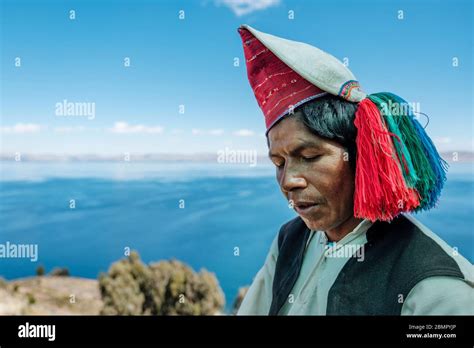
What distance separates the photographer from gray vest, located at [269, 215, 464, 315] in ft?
4.37

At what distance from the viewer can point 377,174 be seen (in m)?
1.38

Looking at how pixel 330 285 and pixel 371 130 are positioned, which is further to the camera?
pixel 330 285

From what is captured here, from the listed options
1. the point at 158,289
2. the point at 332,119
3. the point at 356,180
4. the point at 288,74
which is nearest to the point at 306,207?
the point at 356,180

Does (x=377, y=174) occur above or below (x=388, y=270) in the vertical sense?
above

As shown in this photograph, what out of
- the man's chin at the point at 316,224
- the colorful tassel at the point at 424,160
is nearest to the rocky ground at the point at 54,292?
the man's chin at the point at 316,224

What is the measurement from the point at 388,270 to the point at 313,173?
1.20 ft

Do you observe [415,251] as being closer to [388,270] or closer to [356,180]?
[388,270]

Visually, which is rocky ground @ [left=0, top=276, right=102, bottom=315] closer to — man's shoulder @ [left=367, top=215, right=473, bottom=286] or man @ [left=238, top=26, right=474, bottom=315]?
man @ [left=238, top=26, right=474, bottom=315]

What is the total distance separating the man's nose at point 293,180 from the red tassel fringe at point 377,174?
0.54 feet

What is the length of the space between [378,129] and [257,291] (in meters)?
0.82

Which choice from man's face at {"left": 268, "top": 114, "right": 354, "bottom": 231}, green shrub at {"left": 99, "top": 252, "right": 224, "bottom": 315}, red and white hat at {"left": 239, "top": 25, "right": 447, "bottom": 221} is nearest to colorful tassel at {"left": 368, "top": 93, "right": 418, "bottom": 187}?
red and white hat at {"left": 239, "top": 25, "right": 447, "bottom": 221}
